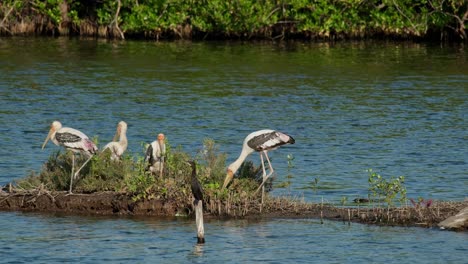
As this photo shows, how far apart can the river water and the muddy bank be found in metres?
0.28

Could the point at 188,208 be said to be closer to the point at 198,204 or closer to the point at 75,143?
the point at 75,143

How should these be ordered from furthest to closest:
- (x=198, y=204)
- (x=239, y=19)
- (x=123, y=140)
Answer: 1. (x=239, y=19)
2. (x=123, y=140)
3. (x=198, y=204)

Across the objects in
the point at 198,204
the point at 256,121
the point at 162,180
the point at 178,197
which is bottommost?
the point at 256,121

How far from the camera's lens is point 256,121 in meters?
28.2

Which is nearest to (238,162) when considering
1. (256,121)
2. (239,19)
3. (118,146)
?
(118,146)

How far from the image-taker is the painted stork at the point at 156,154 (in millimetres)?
18047

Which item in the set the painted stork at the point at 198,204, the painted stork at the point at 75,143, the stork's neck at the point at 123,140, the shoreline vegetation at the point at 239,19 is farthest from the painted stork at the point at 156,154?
the shoreline vegetation at the point at 239,19

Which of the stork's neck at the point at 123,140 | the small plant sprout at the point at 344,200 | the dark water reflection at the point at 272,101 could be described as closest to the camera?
the small plant sprout at the point at 344,200

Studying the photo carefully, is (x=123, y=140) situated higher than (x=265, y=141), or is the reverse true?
(x=265, y=141)

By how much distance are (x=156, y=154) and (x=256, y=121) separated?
10.1 meters

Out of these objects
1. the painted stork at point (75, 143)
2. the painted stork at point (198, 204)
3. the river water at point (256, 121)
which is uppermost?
the painted stork at point (75, 143)

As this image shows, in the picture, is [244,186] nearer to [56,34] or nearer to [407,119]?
[407,119]

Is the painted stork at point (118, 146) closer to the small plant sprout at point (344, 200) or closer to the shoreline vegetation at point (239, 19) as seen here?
the small plant sprout at point (344, 200)

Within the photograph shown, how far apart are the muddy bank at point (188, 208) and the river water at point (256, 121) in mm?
281
